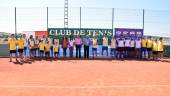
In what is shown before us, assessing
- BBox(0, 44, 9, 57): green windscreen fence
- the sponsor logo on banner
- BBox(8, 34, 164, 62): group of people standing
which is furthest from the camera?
the sponsor logo on banner

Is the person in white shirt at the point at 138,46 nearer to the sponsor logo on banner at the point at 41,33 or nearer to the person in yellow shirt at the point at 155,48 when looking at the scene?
the person in yellow shirt at the point at 155,48

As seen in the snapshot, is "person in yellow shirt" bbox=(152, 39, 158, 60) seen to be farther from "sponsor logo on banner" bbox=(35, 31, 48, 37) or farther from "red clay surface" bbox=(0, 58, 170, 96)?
"sponsor logo on banner" bbox=(35, 31, 48, 37)

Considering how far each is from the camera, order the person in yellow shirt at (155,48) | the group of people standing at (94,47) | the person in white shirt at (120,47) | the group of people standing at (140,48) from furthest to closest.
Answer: the person in white shirt at (120,47) → the group of people standing at (140,48) → the person in yellow shirt at (155,48) → the group of people standing at (94,47)

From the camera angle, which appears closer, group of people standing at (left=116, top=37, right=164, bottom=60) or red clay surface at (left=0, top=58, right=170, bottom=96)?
red clay surface at (left=0, top=58, right=170, bottom=96)

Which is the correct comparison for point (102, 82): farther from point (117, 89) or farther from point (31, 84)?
point (31, 84)

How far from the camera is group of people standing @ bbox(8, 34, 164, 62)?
24578mm

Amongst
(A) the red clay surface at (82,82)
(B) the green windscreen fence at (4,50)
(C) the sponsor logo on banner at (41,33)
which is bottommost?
(A) the red clay surface at (82,82)

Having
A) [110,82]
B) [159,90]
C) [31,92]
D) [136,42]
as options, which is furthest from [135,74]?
[136,42]

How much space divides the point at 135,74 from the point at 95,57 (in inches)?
374

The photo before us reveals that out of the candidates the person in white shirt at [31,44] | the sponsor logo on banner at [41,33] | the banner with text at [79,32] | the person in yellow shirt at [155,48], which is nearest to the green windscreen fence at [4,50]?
the sponsor logo on banner at [41,33]

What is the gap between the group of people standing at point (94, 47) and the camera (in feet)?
80.6

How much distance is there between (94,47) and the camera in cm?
2541

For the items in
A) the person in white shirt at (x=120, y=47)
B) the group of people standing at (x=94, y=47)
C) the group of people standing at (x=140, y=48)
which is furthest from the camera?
the person in white shirt at (x=120, y=47)

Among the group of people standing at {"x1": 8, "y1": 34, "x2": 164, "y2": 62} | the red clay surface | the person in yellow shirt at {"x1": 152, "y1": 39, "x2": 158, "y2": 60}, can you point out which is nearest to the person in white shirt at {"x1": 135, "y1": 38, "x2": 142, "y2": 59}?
the group of people standing at {"x1": 8, "y1": 34, "x2": 164, "y2": 62}
